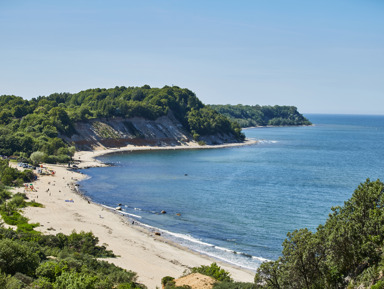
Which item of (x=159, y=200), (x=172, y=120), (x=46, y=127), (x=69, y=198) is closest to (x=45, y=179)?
(x=69, y=198)

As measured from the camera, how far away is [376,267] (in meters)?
18.3

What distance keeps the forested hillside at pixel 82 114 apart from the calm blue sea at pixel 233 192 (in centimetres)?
2007

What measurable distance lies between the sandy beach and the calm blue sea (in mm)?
2791

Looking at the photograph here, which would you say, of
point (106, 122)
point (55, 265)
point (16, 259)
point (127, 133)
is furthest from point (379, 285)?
point (106, 122)

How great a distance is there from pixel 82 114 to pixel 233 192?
87.8m

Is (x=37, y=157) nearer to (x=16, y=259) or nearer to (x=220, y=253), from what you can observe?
(x=220, y=253)

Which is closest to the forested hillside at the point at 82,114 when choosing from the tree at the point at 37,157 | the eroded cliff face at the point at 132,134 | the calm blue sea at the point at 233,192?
the eroded cliff face at the point at 132,134

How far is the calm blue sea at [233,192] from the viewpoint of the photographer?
46.8 metres

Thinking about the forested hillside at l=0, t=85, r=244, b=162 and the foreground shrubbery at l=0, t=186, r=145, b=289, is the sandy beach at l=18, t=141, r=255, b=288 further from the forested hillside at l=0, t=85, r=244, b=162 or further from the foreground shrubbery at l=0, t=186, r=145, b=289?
the forested hillside at l=0, t=85, r=244, b=162

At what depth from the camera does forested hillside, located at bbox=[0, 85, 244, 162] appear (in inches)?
4139

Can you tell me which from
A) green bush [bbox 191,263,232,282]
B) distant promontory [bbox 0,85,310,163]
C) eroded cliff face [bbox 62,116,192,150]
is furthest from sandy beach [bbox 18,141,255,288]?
eroded cliff face [bbox 62,116,192,150]

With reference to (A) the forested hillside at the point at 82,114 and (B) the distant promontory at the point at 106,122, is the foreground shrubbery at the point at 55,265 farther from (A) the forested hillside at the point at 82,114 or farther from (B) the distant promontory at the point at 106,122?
(A) the forested hillside at the point at 82,114

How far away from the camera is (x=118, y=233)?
46.7 metres

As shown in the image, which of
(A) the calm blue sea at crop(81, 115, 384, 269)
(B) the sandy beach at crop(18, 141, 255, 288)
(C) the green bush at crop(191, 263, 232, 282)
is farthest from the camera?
(A) the calm blue sea at crop(81, 115, 384, 269)
